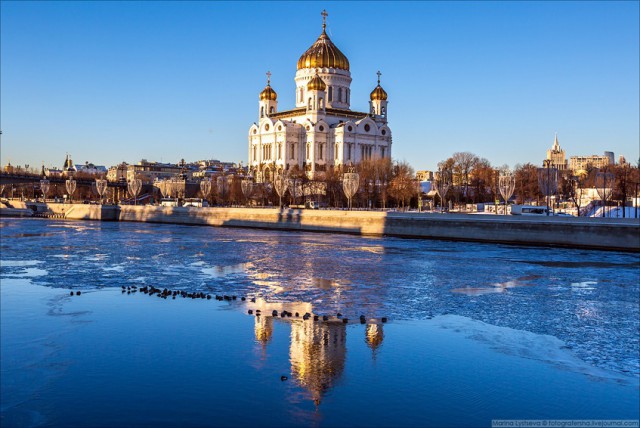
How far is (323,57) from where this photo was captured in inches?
3413

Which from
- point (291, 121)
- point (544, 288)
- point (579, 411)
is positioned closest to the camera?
point (579, 411)

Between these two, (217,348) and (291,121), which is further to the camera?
(291,121)

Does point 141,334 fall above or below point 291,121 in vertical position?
below

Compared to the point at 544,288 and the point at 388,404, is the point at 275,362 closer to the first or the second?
the point at 388,404

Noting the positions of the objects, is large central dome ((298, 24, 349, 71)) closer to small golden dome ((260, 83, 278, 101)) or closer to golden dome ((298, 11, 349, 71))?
golden dome ((298, 11, 349, 71))

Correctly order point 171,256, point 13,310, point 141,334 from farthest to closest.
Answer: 1. point 171,256
2. point 13,310
3. point 141,334

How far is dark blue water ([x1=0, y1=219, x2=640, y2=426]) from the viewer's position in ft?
28.8

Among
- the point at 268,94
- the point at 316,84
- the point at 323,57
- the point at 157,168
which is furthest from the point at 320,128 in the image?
the point at 157,168

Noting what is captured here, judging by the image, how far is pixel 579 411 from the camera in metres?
8.75

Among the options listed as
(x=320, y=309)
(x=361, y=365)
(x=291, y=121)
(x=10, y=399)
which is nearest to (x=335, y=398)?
(x=361, y=365)

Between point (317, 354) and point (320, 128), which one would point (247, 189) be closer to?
point (320, 128)

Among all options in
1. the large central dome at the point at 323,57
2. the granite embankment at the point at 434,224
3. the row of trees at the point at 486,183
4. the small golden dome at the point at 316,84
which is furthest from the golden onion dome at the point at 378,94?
the granite embankment at the point at 434,224

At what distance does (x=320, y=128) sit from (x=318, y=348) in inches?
2960

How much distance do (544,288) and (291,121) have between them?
71.2m
